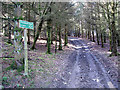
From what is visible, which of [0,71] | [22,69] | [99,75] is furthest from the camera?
[99,75]

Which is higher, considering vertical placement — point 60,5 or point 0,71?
point 60,5

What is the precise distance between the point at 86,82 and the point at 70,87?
44.0 inches

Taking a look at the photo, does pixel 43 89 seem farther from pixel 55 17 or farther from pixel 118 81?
pixel 55 17

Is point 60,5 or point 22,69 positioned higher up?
point 60,5

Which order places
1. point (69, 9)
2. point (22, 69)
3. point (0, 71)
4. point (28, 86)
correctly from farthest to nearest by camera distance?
point (69, 9) < point (22, 69) < point (0, 71) < point (28, 86)

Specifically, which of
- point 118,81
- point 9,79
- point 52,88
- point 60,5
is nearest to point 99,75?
point 118,81

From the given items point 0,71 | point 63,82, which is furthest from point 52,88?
point 0,71

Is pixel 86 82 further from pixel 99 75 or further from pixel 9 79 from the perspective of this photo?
pixel 9 79

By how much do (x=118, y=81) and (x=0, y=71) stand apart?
672cm

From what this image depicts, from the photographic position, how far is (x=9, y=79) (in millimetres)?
5551

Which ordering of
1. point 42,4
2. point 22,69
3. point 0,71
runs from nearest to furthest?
point 0,71 → point 22,69 → point 42,4

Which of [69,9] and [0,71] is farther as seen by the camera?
[69,9]

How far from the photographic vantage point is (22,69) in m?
6.73

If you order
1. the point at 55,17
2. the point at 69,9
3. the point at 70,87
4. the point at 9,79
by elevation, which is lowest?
the point at 70,87
